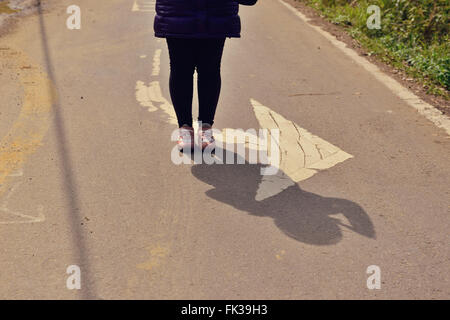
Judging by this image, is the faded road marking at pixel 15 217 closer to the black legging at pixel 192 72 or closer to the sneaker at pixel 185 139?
the sneaker at pixel 185 139

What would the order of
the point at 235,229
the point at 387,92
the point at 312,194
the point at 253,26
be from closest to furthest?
the point at 235,229
the point at 312,194
the point at 387,92
the point at 253,26

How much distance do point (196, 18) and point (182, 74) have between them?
0.52m

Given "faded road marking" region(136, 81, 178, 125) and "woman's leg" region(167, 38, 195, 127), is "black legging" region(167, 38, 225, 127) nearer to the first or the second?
"woman's leg" region(167, 38, 195, 127)

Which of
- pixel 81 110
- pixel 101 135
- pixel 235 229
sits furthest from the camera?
pixel 81 110

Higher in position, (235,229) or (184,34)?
(184,34)

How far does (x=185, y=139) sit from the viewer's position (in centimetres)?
488

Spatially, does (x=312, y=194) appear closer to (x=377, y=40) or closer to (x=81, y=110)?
(x=81, y=110)

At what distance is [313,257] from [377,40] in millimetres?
6080

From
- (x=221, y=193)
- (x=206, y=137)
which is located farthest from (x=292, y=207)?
(x=206, y=137)

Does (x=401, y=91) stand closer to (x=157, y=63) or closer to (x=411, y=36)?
(x=411, y=36)

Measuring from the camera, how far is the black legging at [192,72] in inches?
178

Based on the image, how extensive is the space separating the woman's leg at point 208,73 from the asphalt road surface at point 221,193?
0.48 metres

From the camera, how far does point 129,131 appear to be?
17.3ft
